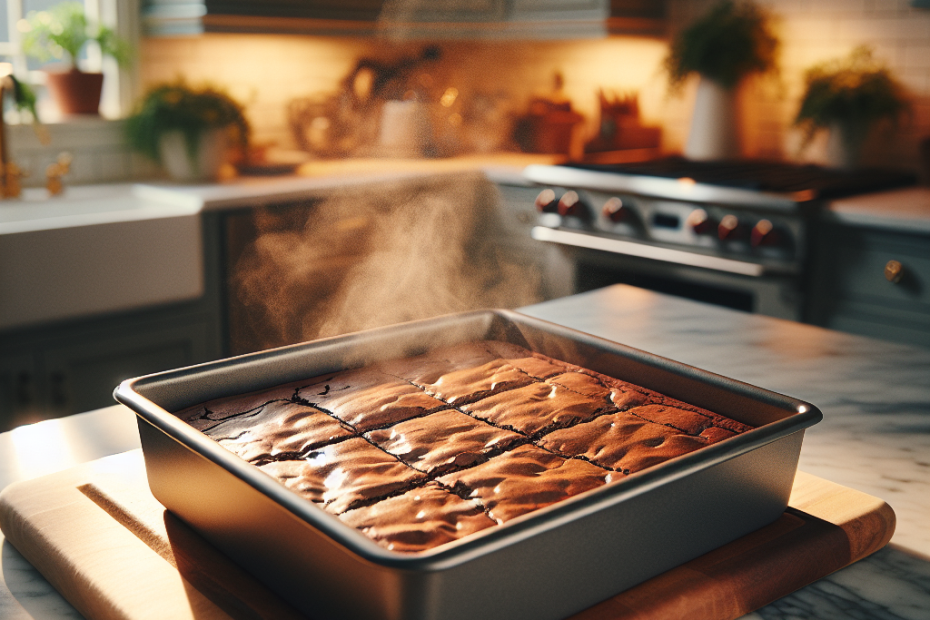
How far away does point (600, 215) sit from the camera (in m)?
2.99

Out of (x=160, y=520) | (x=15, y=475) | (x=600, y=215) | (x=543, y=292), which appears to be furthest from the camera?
(x=543, y=292)

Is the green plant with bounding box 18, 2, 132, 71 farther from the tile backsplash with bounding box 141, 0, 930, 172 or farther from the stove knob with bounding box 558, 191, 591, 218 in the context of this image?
the stove knob with bounding box 558, 191, 591, 218

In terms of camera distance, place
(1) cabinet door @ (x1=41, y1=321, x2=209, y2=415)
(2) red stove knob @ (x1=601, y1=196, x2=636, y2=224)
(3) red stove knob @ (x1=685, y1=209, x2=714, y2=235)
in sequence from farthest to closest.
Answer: (2) red stove knob @ (x1=601, y1=196, x2=636, y2=224) → (3) red stove knob @ (x1=685, y1=209, x2=714, y2=235) → (1) cabinet door @ (x1=41, y1=321, x2=209, y2=415)

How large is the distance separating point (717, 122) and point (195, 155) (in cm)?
195

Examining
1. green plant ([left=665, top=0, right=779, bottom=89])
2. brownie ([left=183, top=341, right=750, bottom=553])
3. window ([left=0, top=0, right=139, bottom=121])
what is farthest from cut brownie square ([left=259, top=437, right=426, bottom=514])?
green plant ([left=665, top=0, right=779, bottom=89])

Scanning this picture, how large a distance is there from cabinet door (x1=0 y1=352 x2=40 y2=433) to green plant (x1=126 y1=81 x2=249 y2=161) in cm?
100

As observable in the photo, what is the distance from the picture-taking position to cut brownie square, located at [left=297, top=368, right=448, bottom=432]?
94 cm

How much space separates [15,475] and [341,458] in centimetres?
40

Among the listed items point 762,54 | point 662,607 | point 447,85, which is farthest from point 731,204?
point 662,607

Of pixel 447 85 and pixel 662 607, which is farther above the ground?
pixel 447 85

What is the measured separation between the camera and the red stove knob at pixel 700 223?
8.85 feet

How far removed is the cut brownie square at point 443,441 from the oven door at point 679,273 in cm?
186

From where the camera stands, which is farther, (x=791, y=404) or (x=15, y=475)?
(x=15, y=475)

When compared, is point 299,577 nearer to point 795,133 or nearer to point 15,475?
point 15,475
